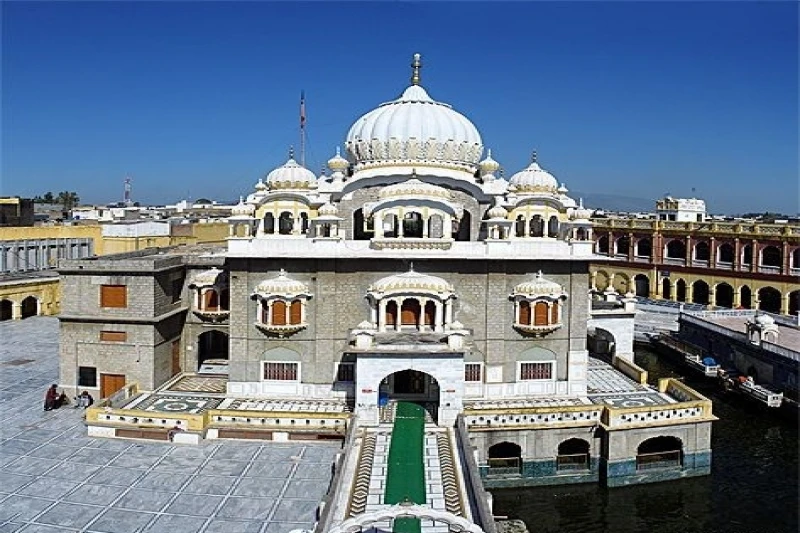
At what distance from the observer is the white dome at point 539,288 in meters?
24.5

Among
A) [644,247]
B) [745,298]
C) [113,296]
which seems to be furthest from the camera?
[644,247]

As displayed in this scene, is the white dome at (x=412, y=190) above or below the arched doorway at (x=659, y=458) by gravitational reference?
above

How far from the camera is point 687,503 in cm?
2214

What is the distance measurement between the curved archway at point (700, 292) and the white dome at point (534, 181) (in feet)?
98.4

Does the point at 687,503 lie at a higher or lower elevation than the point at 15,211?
lower

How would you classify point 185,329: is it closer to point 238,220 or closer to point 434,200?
point 238,220

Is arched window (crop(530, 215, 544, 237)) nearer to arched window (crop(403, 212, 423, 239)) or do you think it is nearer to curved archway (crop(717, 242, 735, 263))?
arched window (crop(403, 212, 423, 239))

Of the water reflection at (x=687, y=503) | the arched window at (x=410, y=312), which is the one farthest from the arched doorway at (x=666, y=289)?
the arched window at (x=410, y=312)

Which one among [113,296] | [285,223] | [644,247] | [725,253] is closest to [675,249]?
[644,247]

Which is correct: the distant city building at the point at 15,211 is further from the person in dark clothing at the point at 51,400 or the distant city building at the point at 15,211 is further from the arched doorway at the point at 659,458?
the arched doorway at the point at 659,458

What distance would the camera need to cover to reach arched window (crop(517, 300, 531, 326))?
81.1 ft

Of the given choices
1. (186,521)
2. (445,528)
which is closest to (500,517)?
(445,528)

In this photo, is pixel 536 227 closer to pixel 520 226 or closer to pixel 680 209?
pixel 520 226

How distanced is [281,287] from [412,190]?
18.6ft
